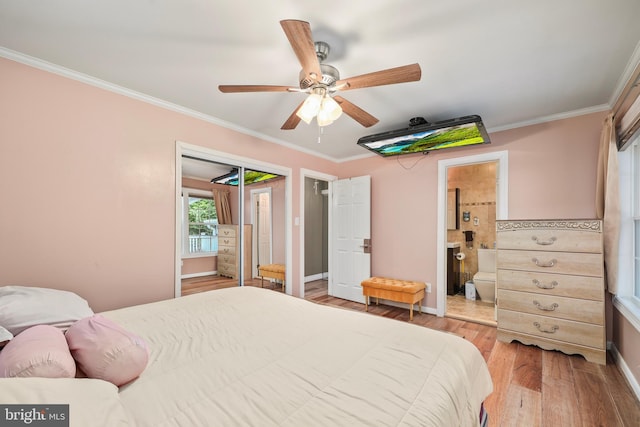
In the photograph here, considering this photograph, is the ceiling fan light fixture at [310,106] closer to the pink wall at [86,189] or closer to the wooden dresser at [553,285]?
the pink wall at [86,189]

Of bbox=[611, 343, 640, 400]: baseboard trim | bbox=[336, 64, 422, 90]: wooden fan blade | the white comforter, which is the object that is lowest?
bbox=[611, 343, 640, 400]: baseboard trim

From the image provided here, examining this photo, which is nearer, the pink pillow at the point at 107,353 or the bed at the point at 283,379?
the bed at the point at 283,379

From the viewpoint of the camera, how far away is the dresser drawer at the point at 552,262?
246 centimetres

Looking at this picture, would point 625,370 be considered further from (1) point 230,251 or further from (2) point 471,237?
(1) point 230,251

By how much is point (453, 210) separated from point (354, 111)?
381 cm

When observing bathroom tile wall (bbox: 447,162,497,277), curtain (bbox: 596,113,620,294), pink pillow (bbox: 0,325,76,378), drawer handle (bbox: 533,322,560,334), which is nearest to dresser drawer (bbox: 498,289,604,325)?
drawer handle (bbox: 533,322,560,334)

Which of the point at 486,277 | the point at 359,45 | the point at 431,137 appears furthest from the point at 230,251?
the point at 486,277

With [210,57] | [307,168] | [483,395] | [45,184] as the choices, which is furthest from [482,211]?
[45,184]

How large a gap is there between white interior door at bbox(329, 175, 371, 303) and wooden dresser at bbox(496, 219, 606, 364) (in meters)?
1.90

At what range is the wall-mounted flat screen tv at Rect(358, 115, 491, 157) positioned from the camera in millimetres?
2688

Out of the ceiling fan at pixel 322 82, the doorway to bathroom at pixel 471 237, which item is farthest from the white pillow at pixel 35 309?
the doorway to bathroom at pixel 471 237

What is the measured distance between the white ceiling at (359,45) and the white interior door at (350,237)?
1938mm

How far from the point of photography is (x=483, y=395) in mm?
1264

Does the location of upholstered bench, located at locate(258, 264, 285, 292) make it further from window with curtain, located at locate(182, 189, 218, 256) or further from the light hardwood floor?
the light hardwood floor
